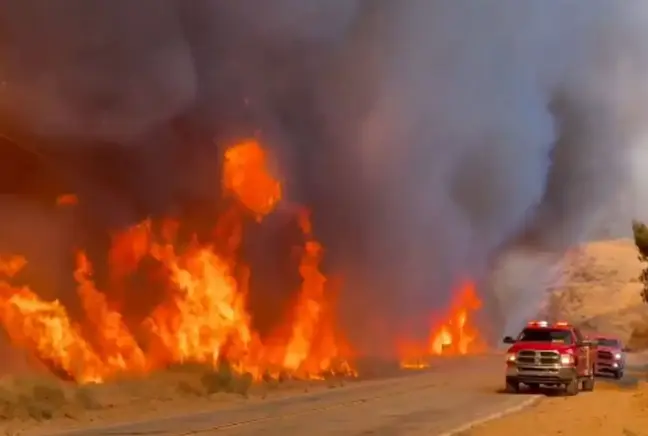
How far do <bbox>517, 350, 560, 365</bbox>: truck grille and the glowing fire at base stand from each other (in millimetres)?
20527

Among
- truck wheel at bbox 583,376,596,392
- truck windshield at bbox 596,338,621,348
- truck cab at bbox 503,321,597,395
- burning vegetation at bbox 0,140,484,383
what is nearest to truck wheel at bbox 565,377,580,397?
truck cab at bbox 503,321,597,395

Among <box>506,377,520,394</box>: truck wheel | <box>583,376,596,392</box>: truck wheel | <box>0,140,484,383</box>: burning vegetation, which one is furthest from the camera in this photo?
<box>583,376,596,392</box>: truck wheel

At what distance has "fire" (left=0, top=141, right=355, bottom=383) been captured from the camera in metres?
26.8

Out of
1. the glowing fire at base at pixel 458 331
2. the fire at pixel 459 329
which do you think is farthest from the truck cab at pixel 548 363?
the fire at pixel 459 329

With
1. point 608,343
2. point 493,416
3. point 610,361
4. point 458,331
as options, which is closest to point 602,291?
point 458,331

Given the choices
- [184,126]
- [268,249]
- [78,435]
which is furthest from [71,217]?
[78,435]

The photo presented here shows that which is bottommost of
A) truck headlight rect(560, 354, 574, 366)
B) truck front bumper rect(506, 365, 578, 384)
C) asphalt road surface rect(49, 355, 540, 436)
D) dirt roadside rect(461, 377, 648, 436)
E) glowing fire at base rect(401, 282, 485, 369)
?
dirt roadside rect(461, 377, 648, 436)

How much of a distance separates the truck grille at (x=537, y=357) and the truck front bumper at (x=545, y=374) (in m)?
0.15

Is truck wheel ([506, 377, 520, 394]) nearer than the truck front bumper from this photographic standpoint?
No

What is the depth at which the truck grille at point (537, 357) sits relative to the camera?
2658 centimetres

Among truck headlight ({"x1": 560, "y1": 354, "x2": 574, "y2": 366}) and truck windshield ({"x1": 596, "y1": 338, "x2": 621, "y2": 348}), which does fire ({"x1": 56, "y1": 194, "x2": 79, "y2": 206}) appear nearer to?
truck headlight ({"x1": 560, "y1": 354, "x2": 574, "y2": 366})

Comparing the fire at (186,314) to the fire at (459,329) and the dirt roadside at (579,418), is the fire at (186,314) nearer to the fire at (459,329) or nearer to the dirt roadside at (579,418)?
the dirt roadside at (579,418)

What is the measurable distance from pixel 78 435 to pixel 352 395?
10.3 meters

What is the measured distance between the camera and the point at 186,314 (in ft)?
102
